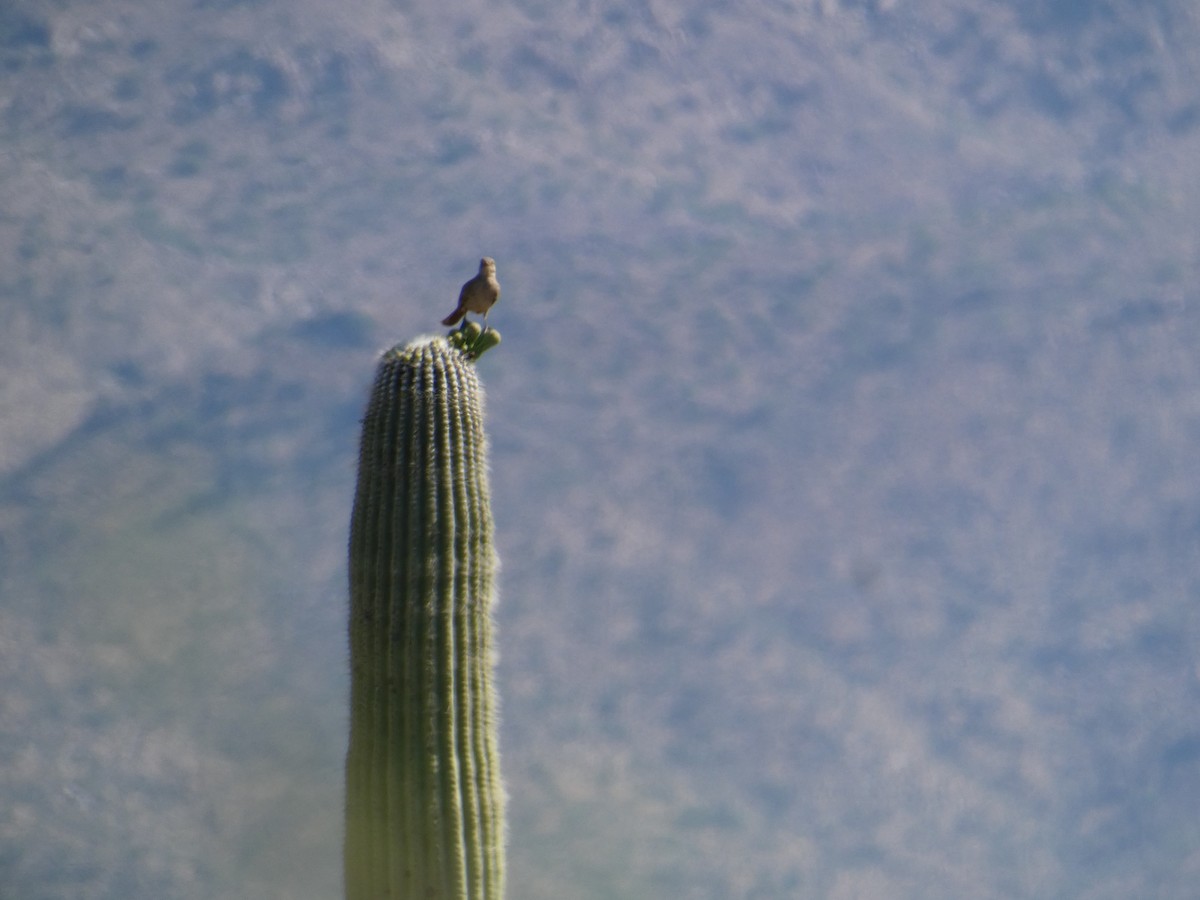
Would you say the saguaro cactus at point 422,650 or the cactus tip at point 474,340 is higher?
the cactus tip at point 474,340

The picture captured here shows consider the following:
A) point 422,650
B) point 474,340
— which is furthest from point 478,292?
point 422,650

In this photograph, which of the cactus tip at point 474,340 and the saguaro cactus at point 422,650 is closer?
the saguaro cactus at point 422,650

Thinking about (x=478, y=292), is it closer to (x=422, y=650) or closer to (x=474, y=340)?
(x=474, y=340)

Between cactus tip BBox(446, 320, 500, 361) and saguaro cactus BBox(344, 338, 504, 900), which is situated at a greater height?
cactus tip BBox(446, 320, 500, 361)

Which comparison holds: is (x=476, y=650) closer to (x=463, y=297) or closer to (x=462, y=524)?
(x=462, y=524)

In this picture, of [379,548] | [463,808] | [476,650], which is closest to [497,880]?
[463,808]
